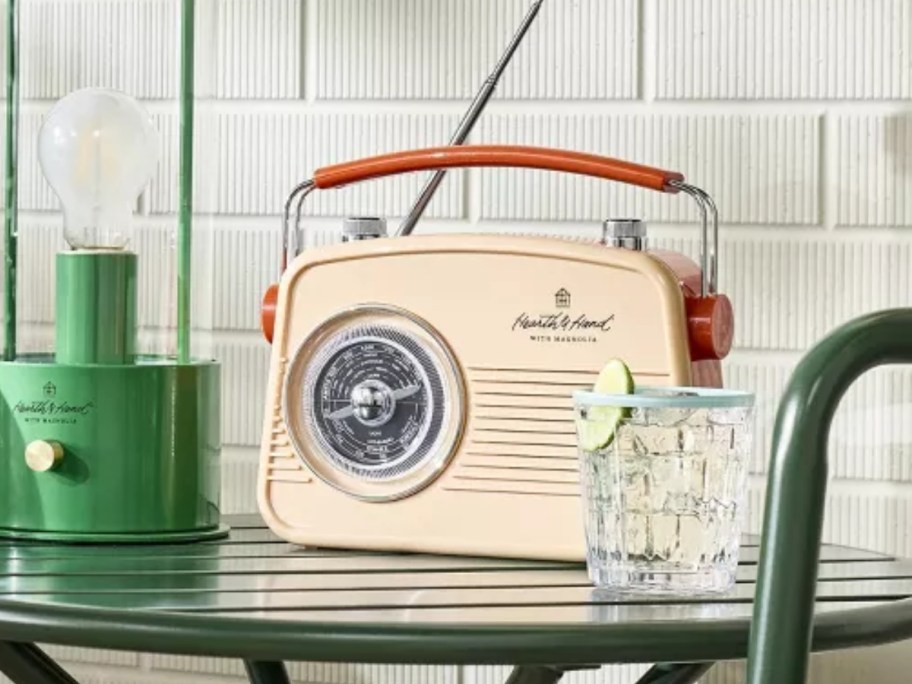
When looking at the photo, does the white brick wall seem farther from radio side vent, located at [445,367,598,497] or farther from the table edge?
the table edge

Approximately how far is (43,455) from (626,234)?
45 centimetres

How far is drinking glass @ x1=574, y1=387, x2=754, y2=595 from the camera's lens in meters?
1.16

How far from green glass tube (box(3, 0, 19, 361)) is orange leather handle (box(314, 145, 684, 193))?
25 cm

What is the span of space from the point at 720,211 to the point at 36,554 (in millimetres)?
692

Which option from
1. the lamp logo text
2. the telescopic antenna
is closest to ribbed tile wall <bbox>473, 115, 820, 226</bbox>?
the telescopic antenna

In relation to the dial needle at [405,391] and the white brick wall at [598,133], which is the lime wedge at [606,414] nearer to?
the dial needle at [405,391]

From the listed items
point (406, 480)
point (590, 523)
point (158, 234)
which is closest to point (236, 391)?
point (158, 234)

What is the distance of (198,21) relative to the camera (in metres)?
1.54

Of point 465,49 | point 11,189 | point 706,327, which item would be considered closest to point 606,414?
point 706,327

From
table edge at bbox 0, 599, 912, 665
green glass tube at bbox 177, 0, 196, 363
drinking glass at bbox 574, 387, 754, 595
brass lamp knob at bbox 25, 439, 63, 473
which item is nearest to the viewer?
table edge at bbox 0, 599, 912, 665

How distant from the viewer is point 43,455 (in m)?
1.41

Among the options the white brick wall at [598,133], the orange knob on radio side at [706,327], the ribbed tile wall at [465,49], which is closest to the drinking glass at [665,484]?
the orange knob on radio side at [706,327]

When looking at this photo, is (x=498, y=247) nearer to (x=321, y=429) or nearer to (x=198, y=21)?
(x=321, y=429)

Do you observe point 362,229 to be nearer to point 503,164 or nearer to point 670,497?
point 503,164
